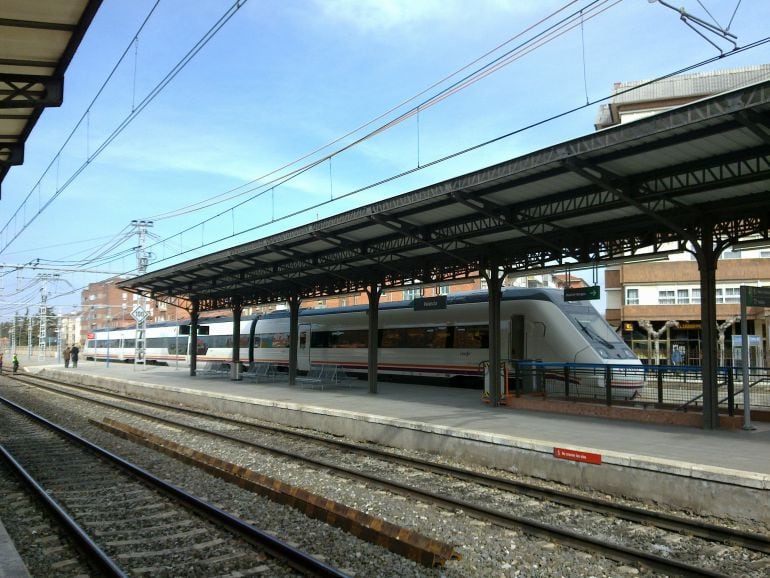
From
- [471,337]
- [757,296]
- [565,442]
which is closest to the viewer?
[565,442]

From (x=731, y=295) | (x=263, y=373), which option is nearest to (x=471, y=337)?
(x=263, y=373)

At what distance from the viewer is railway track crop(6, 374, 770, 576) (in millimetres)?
5770

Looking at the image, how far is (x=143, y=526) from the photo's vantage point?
665 centimetres

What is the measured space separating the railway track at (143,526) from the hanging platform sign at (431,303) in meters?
9.21

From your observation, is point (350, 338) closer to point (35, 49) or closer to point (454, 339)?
point (454, 339)

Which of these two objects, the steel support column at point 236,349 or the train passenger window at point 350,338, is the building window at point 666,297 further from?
the steel support column at point 236,349

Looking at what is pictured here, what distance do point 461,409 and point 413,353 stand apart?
308 inches

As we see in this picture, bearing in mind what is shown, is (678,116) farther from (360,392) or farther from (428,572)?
(360,392)

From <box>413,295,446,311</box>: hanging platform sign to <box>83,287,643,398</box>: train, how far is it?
0.28ft

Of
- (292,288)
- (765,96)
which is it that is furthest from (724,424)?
(292,288)

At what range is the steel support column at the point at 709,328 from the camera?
10703 mm

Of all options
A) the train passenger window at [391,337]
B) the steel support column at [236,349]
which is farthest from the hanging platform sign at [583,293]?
the steel support column at [236,349]

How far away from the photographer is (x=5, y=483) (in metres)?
8.97

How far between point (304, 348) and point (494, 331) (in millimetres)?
14456
